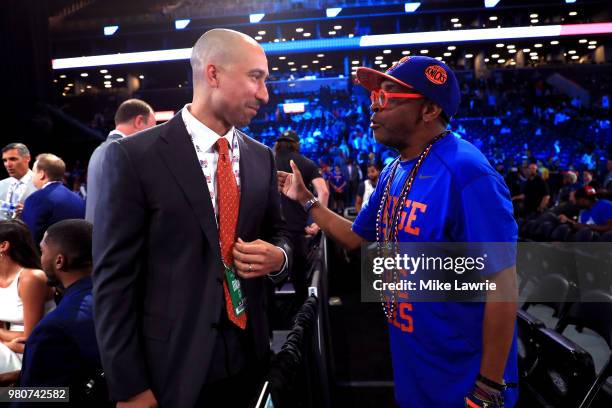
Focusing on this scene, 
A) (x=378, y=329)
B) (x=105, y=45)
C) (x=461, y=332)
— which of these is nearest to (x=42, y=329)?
(x=461, y=332)

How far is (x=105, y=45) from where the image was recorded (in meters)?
26.7

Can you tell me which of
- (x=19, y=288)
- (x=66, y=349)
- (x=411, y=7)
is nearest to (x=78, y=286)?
(x=66, y=349)

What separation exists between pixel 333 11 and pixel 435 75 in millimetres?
21249

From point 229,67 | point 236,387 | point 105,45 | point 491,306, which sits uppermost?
point 105,45

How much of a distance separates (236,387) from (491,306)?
812 mm

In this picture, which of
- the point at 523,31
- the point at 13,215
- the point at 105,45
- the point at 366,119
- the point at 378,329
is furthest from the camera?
the point at 105,45

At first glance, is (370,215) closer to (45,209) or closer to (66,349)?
(66,349)

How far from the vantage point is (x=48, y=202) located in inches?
152

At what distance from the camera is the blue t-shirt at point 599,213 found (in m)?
6.14

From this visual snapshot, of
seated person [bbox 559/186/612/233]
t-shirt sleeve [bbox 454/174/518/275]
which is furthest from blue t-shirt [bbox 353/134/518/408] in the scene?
seated person [bbox 559/186/612/233]

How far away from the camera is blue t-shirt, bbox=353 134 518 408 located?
1443 millimetres

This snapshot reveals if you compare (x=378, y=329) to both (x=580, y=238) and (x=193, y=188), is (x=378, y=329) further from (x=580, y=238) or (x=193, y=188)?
(x=193, y=188)

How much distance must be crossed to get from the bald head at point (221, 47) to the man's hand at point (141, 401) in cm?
95

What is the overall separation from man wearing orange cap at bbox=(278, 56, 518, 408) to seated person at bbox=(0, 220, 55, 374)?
1.89 metres
